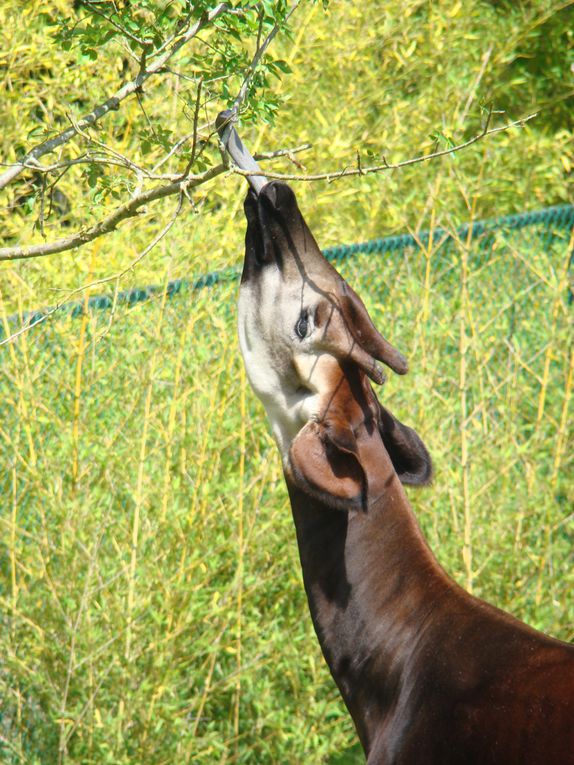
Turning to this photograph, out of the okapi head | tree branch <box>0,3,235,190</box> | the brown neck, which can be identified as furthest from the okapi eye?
tree branch <box>0,3,235,190</box>

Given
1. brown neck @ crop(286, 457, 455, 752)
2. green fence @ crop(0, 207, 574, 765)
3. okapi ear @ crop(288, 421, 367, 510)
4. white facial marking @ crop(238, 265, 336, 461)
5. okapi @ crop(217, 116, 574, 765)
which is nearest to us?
okapi @ crop(217, 116, 574, 765)

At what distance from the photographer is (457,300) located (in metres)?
4.20

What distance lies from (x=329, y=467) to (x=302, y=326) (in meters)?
0.40

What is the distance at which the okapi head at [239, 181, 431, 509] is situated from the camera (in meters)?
2.42

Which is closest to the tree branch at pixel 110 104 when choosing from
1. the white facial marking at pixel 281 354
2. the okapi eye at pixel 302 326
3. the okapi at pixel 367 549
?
the okapi at pixel 367 549

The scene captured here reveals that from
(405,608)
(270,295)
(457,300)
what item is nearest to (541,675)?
(405,608)

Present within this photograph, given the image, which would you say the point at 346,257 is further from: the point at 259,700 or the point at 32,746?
the point at 32,746

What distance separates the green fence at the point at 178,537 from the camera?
325 cm

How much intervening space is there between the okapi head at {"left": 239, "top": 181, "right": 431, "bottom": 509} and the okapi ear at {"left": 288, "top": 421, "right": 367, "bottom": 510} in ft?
0.15

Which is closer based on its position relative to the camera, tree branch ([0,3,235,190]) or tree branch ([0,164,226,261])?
tree branch ([0,164,226,261])

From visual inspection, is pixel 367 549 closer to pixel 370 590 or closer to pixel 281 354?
pixel 370 590

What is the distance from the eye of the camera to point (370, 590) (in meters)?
2.39

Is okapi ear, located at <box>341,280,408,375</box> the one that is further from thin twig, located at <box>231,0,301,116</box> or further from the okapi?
thin twig, located at <box>231,0,301,116</box>

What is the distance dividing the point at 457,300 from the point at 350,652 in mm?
2061
